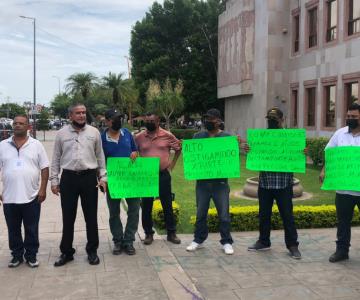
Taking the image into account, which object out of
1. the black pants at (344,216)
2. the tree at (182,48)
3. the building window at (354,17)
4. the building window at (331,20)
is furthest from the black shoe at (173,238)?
the tree at (182,48)

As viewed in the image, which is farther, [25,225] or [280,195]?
[280,195]

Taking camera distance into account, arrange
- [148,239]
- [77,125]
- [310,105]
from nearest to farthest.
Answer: [77,125] → [148,239] → [310,105]

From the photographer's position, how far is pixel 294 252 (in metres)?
6.02

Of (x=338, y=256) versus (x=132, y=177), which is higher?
(x=132, y=177)

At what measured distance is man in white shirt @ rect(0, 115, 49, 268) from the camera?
552 cm

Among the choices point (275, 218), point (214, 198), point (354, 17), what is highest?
point (354, 17)

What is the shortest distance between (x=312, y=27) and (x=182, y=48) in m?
21.1

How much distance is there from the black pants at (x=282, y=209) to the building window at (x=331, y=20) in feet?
57.5

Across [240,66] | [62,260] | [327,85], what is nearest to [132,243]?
[62,260]

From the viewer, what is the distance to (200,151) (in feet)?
20.9

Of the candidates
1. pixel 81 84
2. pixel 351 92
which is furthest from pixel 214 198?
pixel 81 84

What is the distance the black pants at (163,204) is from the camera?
651cm

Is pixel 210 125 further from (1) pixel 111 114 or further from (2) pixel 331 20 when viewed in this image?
(2) pixel 331 20

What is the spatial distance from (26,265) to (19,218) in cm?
57
